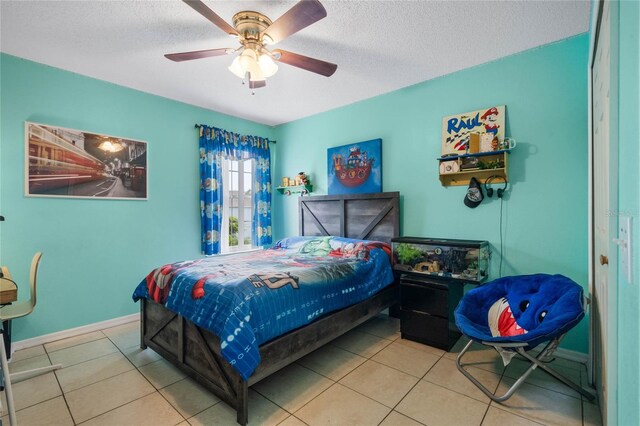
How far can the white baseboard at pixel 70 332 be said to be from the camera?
2.77 metres

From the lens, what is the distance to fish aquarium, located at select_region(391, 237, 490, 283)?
2730 millimetres

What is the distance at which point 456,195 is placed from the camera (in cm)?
314

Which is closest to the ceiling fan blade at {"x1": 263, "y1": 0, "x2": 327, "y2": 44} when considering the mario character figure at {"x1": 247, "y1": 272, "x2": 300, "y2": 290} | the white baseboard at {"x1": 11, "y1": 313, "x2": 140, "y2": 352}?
the mario character figure at {"x1": 247, "y1": 272, "x2": 300, "y2": 290}

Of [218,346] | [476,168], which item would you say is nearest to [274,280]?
[218,346]

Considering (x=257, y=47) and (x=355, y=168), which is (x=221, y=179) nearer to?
(x=355, y=168)

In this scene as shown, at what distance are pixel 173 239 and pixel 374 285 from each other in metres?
2.63

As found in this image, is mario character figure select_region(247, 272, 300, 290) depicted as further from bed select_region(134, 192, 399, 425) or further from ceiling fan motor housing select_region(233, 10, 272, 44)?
ceiling fan motor housing select_region(233, 10, 272, 44)

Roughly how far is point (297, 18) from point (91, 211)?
9.77 ft

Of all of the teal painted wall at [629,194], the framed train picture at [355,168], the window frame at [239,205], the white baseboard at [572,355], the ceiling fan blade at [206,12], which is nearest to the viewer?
the teal painted wall at [629,194]

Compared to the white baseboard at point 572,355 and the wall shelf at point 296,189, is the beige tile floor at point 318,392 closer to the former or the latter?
the white baseboard at point 572,355

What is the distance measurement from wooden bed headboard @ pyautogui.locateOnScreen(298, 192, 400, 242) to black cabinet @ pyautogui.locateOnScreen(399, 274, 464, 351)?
30.7 inches

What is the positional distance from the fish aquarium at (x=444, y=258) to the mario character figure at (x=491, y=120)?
110cm

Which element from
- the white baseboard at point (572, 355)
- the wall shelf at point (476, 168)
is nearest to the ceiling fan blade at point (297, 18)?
the wall shelf at point (476, 168)

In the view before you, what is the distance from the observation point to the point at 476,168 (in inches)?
114
